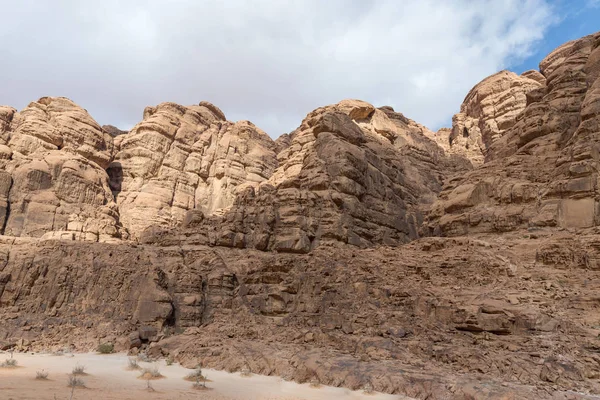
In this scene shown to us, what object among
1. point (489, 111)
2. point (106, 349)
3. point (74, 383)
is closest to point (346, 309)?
point (106, 349)

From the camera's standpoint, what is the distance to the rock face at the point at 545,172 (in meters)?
19.9

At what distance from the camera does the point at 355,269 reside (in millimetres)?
21328

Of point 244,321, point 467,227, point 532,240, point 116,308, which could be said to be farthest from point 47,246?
point 532,240

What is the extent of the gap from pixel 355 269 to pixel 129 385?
1224cm

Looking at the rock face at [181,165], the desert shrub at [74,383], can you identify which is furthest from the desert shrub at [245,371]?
the rock face at [181,165]

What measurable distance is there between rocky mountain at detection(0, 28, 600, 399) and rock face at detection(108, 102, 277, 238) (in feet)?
20.3

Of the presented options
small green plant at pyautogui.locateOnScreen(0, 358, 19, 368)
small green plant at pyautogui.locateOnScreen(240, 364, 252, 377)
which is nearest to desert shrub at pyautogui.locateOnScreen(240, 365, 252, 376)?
small green plant at pyautogui.locateOnScreen(240, 364, 252, 377)

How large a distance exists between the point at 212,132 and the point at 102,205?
1913cm

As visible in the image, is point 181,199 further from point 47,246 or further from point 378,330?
point 378,330

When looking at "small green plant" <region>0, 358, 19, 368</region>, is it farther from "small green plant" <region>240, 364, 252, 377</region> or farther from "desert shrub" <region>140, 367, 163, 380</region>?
"small green plant" <region>240, 364, 252, 377</region>

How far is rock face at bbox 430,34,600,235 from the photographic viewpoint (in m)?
19.9

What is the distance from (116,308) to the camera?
21766 millimetres

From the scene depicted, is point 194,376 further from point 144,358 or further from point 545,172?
point 545,172

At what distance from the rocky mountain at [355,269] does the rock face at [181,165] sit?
20.3ft
